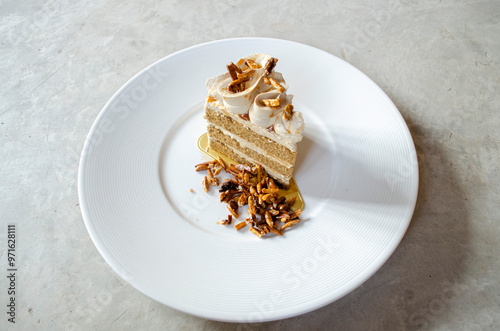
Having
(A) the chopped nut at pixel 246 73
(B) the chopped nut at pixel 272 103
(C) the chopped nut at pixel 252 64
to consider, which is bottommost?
(B) the chopped nut at pixel 272 103

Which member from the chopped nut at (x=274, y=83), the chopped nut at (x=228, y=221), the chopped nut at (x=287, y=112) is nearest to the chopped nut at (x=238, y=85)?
the chopped nut at (x=274, y=83)

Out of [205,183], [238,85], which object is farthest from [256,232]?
[238,85]

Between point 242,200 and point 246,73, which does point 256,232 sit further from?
point 246,73

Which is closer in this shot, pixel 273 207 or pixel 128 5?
pixel 273 207

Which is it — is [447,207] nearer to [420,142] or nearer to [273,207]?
[420,142]

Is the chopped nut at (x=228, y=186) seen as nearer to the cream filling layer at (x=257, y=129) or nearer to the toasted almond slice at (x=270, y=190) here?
the toasted almond slice at (x=270, y=190)

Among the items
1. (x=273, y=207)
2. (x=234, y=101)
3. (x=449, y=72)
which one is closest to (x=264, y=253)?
(x=273, y=207)
